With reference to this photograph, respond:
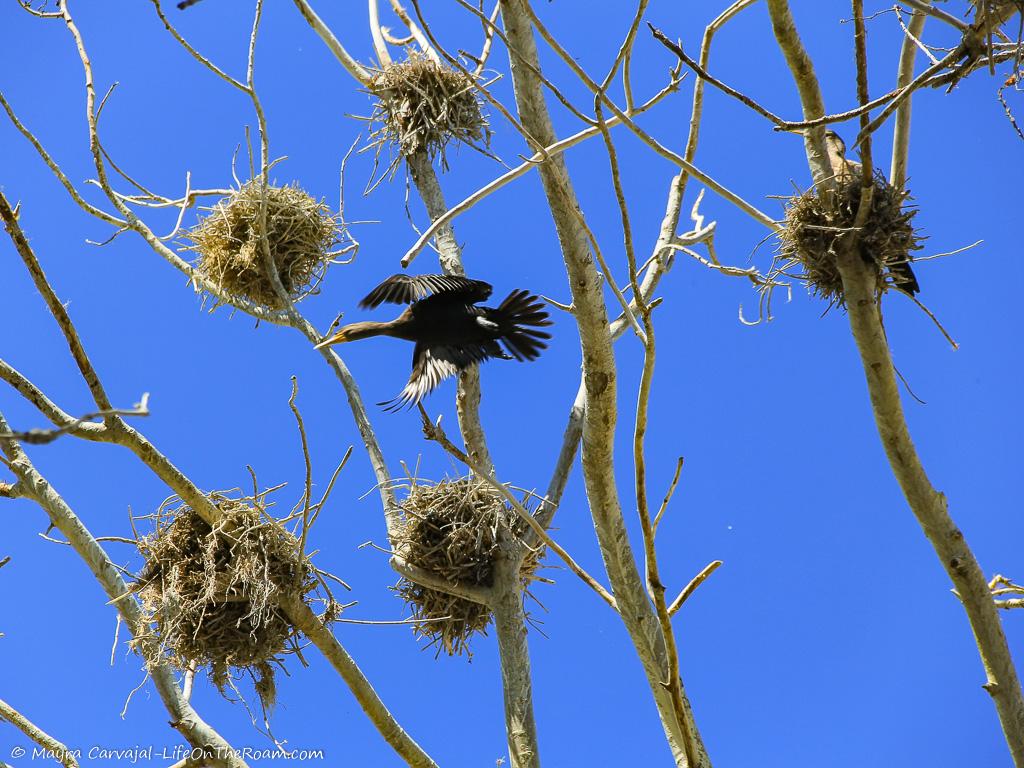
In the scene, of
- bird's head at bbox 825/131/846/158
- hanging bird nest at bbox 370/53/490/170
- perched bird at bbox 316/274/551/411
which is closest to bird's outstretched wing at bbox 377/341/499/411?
perched bird at bbox 316/274/551/411

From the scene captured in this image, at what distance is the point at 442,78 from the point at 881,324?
240 cm

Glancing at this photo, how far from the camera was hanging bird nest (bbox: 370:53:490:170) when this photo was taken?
4.62 m

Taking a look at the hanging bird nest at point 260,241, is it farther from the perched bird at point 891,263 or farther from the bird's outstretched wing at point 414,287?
the perched bird at point 891,263

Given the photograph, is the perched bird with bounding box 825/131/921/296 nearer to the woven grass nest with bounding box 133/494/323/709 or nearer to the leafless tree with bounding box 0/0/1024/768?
the leafless tree with bounding box 0/0/1024/768

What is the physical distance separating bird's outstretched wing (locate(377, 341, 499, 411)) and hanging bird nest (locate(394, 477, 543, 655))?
1.34ft

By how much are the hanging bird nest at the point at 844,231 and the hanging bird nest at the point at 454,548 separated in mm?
1679

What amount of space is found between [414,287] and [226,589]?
1.50m

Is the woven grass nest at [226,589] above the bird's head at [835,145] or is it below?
below

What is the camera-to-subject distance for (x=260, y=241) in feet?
13.9

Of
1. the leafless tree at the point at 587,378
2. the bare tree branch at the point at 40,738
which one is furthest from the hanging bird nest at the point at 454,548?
the bare tree branch at the point at 40,738

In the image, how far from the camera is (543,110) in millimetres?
2590

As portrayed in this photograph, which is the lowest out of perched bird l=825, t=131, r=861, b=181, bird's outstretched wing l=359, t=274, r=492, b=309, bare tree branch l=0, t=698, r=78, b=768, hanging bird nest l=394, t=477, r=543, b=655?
bare tree branch l=0, t=698, r=78, b=768

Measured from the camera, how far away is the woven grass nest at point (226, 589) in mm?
3631

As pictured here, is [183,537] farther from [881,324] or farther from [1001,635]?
[1001,635]
